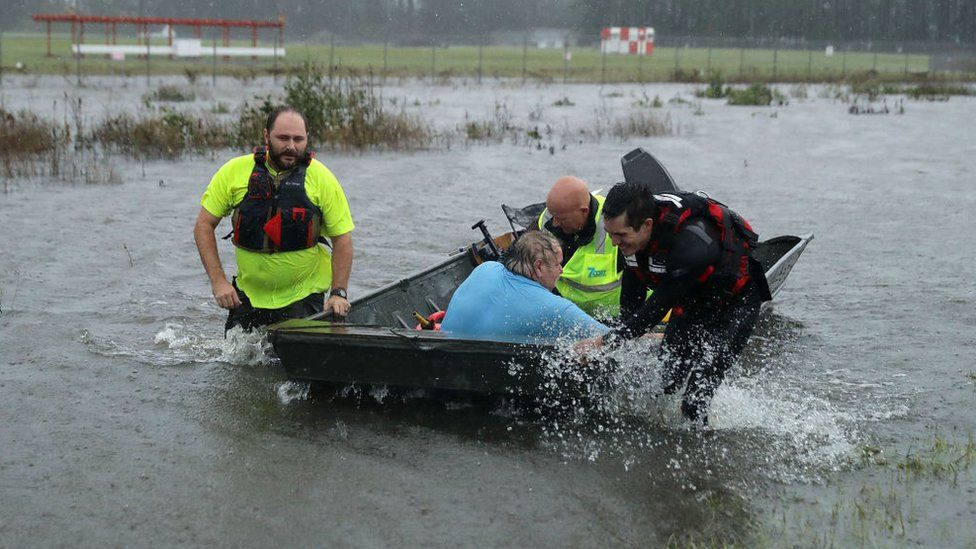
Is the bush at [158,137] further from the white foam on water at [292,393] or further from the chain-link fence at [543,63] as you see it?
the white foam on water at [292,393]

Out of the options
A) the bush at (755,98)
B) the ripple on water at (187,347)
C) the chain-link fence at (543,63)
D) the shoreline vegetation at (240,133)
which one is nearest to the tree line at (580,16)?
the chain-link fence at (543,63)

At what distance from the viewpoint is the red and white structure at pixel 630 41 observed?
79250mm

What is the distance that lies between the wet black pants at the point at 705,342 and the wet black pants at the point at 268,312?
99.7 inches

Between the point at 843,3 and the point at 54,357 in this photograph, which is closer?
the point at 54,357

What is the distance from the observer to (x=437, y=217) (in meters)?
15.6

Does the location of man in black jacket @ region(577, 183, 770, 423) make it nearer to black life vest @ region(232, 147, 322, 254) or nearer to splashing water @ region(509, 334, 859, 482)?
splashing water @ region(509, 334, 859, 482)

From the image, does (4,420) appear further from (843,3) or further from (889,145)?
(843,3)

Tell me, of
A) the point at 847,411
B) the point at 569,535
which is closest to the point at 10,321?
the point at 569,535

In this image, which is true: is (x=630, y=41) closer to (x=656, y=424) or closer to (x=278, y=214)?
(x=278, y=214)

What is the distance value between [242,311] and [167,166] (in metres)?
12.4

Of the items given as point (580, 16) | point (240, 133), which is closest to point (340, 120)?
point (240, 133)

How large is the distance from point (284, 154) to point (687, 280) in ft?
9.33

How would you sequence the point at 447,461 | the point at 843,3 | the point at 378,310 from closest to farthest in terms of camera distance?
the point at 447,461, the point at 378,310, the point at 843,3

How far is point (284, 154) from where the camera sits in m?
7.28
